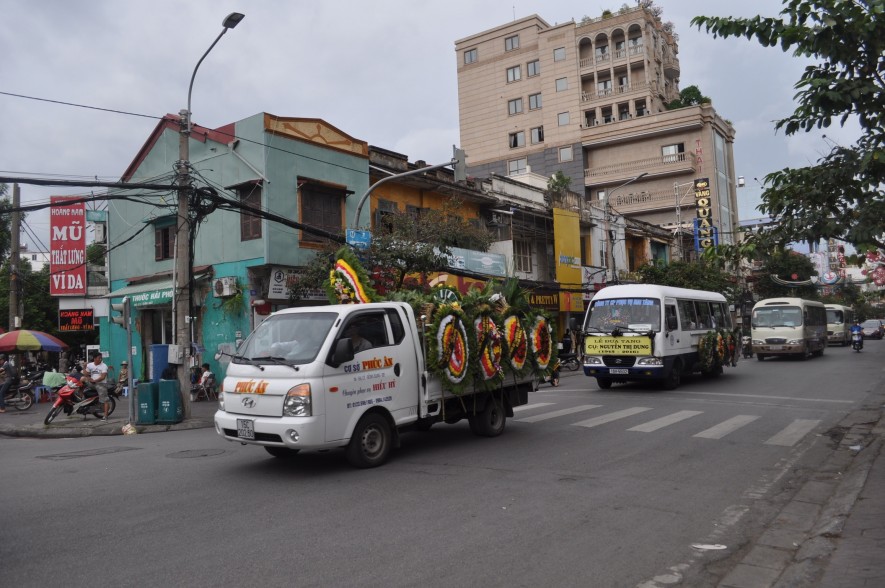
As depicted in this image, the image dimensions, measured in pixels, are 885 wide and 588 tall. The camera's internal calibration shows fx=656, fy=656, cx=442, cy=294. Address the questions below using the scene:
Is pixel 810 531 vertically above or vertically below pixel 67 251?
below

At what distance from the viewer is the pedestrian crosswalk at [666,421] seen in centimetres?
1052

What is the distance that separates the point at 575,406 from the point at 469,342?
5.52m

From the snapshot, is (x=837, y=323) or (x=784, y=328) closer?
(x=784, y=328)

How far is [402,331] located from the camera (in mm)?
9000

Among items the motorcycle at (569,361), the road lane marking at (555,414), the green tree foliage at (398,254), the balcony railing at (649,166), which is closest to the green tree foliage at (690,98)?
the balcony railing at (649,166)

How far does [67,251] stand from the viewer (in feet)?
79.0

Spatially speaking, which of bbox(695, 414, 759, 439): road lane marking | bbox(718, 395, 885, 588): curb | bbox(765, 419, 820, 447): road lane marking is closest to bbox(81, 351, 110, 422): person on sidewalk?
bbox(695, 414, 759, 439): road lane marking

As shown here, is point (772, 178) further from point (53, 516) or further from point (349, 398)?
point (53, 516)

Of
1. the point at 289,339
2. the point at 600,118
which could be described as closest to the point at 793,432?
the point at 289,339

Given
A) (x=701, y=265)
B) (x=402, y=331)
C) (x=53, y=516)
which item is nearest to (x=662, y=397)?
(x=402, y=331)

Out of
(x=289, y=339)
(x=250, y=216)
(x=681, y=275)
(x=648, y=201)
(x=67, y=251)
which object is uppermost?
(x=648, y=201)

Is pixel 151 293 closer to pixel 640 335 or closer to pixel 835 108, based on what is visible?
pixel 640 335

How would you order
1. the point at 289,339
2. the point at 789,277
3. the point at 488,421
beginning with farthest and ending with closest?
the point at 789,277 → the point at 488,421 → the point at 289,339

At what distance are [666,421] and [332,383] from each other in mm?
6917
